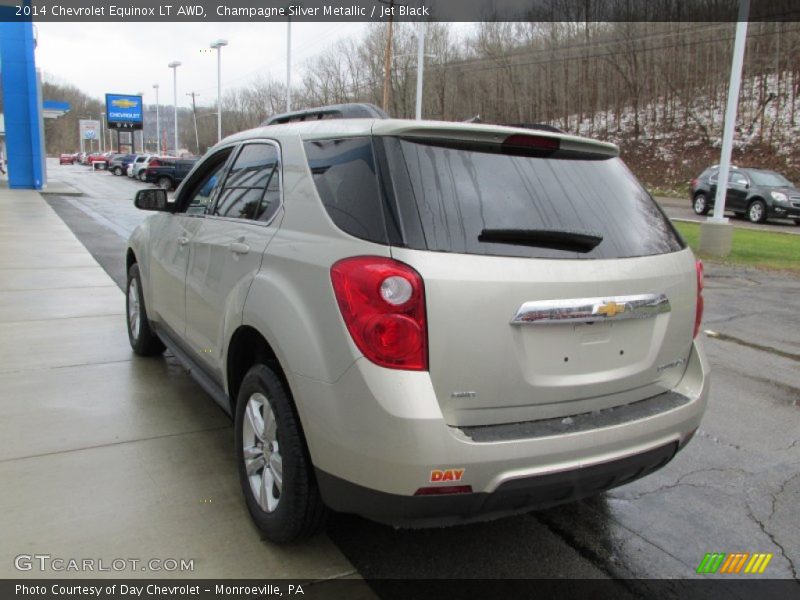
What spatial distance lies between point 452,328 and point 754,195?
66.6ft

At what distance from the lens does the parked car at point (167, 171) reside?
35.0 metres

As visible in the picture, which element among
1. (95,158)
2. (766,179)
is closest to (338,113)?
(766,179)

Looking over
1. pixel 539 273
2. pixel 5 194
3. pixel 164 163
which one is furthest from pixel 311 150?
pixel 164 163

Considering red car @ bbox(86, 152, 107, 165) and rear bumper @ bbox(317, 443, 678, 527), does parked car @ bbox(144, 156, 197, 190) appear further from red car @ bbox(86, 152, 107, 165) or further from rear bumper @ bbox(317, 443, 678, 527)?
red car @ bbox(86, 152, 107, 165)

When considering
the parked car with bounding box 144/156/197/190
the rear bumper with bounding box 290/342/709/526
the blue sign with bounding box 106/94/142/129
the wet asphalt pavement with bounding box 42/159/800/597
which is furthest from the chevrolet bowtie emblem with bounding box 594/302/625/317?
the blue sign with bounding box 106/94/142/129

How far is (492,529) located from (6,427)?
2995 millimetres

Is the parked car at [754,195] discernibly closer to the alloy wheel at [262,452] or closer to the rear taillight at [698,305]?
the rear taillight at [698,305]

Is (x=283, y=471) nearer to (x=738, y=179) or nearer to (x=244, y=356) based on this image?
(x=244, y=356)

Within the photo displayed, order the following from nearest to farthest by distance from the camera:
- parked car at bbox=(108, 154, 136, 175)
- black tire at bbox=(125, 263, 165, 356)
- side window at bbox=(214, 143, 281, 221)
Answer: side window at bbox=(214, 143, 281, 221), black tire at bbox=(125, 263, 165, 356), parked car at bbox=(108, 154, 136, 175)

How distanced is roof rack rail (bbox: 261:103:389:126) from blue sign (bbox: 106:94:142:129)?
257 ft

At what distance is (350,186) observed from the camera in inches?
97.5

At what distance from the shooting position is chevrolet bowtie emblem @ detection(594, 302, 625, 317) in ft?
7.86

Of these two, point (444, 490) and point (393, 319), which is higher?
point (393, 319)

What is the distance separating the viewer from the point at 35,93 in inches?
1105
